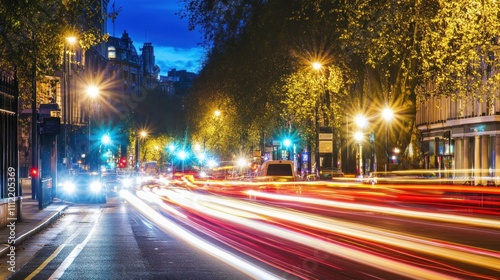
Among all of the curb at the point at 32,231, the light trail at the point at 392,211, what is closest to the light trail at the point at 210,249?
the curb at the point at 32,231

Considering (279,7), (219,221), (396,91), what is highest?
(279,7)

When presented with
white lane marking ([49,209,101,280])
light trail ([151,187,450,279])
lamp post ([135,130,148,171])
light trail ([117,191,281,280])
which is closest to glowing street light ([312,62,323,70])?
light trail ([117,191,281,280])

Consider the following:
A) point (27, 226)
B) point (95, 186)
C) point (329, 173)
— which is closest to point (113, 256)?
point (27, 226)

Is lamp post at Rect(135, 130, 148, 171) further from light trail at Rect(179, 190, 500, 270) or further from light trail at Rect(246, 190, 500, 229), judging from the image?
light trail at Rect(179, 190, 500, 270)

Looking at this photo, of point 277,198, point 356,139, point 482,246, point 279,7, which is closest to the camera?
point 482,246

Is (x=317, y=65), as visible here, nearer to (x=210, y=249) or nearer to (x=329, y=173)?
(x=329, y=173)

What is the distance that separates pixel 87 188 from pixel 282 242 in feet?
93.4

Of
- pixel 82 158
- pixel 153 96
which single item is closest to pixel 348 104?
pixel 82 158

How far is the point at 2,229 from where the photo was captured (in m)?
24.8

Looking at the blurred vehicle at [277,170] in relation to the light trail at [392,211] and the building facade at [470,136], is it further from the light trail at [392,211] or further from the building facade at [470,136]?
the building facade at [470,136]

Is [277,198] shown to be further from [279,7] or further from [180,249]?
[180,249]

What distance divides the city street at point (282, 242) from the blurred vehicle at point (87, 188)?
11.2 metres

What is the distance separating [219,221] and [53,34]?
804 centimetres

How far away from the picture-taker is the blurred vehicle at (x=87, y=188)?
46562 millimetres
